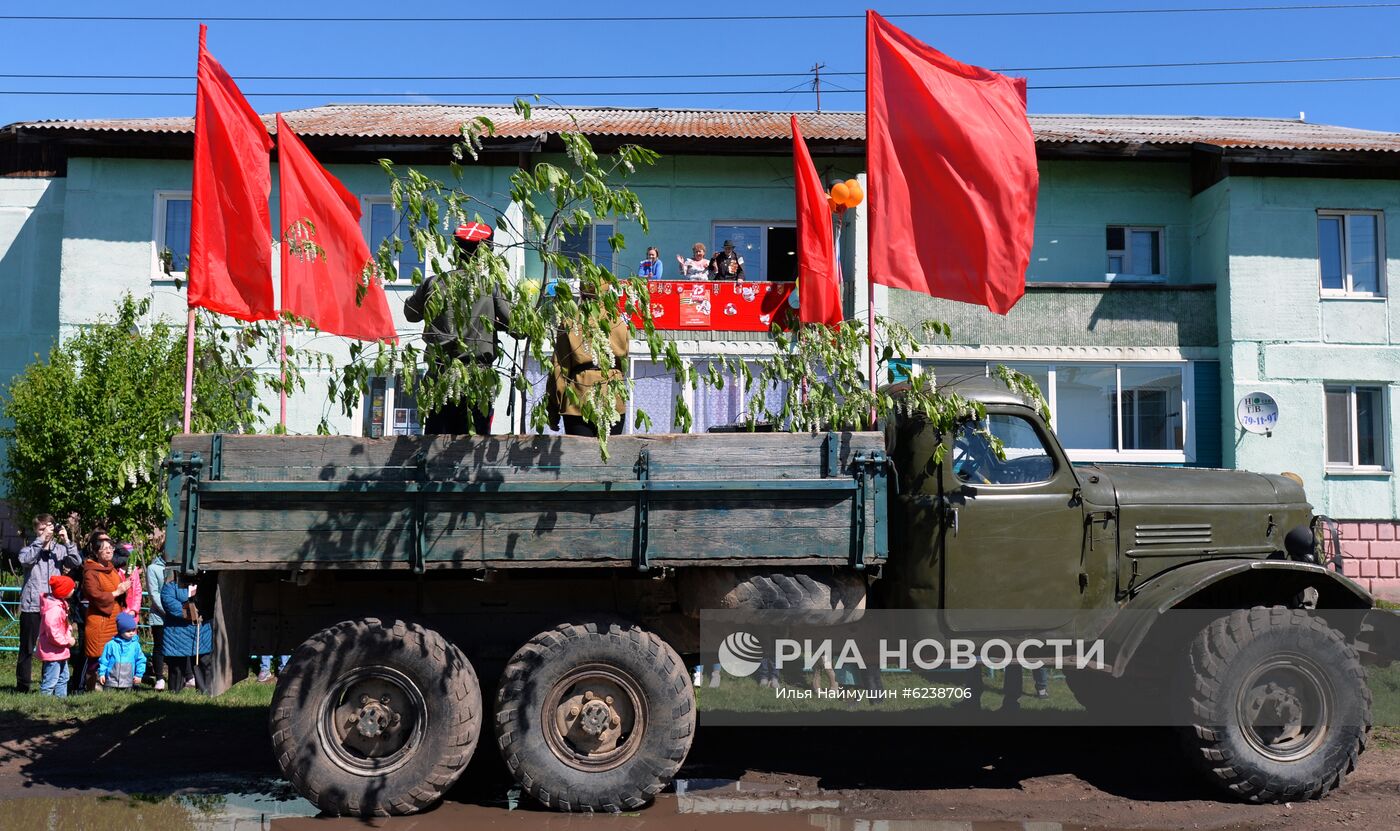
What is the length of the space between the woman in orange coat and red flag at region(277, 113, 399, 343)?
153 inches

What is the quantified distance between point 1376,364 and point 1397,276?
61.8 inches

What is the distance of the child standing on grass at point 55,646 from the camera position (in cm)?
978

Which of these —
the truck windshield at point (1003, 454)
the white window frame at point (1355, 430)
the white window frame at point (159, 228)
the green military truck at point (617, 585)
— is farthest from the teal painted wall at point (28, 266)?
the white window frame at point (1355, 430)

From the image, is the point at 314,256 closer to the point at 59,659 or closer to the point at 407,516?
the point at 407,516

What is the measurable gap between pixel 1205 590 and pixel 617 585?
136 inches

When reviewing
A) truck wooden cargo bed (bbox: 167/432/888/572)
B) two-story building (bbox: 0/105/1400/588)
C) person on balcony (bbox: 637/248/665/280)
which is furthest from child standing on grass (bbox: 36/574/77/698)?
person on balcony (bbox: 637/248/665/280)

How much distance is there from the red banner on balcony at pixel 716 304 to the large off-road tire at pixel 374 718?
11.9m

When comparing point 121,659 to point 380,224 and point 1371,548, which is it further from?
point 1371,548

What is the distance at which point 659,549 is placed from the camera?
19.6 ft

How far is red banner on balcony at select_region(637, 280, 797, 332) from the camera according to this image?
687 inches

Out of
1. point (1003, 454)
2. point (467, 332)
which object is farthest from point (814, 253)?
point (467, 332)

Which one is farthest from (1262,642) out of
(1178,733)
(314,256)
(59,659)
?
(59,659)

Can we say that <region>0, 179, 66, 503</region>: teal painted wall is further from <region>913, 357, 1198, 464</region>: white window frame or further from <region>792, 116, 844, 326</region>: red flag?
<region>792, 116, 844, 326</region>: red flag

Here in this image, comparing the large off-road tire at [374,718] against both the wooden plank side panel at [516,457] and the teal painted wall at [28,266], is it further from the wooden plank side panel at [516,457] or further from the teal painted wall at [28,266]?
the teal painted wall at [28,266]
